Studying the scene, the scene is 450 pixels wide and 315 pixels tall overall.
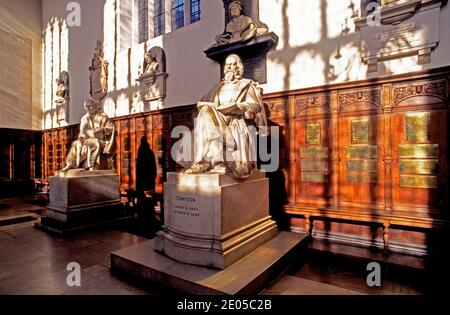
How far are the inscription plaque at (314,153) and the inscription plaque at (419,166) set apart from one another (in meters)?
1.02

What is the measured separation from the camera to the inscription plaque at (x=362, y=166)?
149 inches

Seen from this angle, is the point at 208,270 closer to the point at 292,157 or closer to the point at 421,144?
the point at 292,157

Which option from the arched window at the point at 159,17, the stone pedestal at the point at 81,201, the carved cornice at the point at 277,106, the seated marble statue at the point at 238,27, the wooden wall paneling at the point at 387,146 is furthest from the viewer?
the arched window at the point at 159,17

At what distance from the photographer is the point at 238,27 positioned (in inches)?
197

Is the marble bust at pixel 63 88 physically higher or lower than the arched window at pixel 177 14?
lower

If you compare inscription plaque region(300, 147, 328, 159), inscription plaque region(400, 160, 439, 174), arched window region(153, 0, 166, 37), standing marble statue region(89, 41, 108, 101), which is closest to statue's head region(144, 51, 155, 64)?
arched window region(153, 0, 166, 37)

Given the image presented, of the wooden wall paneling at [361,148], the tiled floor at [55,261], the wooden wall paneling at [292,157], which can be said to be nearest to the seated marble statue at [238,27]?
the wooden wall paneling at [292,157]

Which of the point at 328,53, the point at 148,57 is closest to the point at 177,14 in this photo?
the point at 148,57

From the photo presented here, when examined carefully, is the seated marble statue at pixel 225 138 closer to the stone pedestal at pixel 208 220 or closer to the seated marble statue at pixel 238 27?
the stone pedestal at pixel 208 220

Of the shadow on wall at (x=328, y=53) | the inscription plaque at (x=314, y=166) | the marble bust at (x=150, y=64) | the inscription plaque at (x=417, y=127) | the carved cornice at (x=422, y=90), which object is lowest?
the inscription plaque at (x=314, y=166)

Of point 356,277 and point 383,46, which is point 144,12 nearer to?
point 383,46

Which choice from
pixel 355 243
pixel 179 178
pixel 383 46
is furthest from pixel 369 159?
pixel 179 178

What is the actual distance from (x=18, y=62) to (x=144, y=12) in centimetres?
576

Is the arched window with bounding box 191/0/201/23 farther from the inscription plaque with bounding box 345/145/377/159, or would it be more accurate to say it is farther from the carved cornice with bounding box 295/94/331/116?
the inscription plaque with bounding box 345/145/377/159
